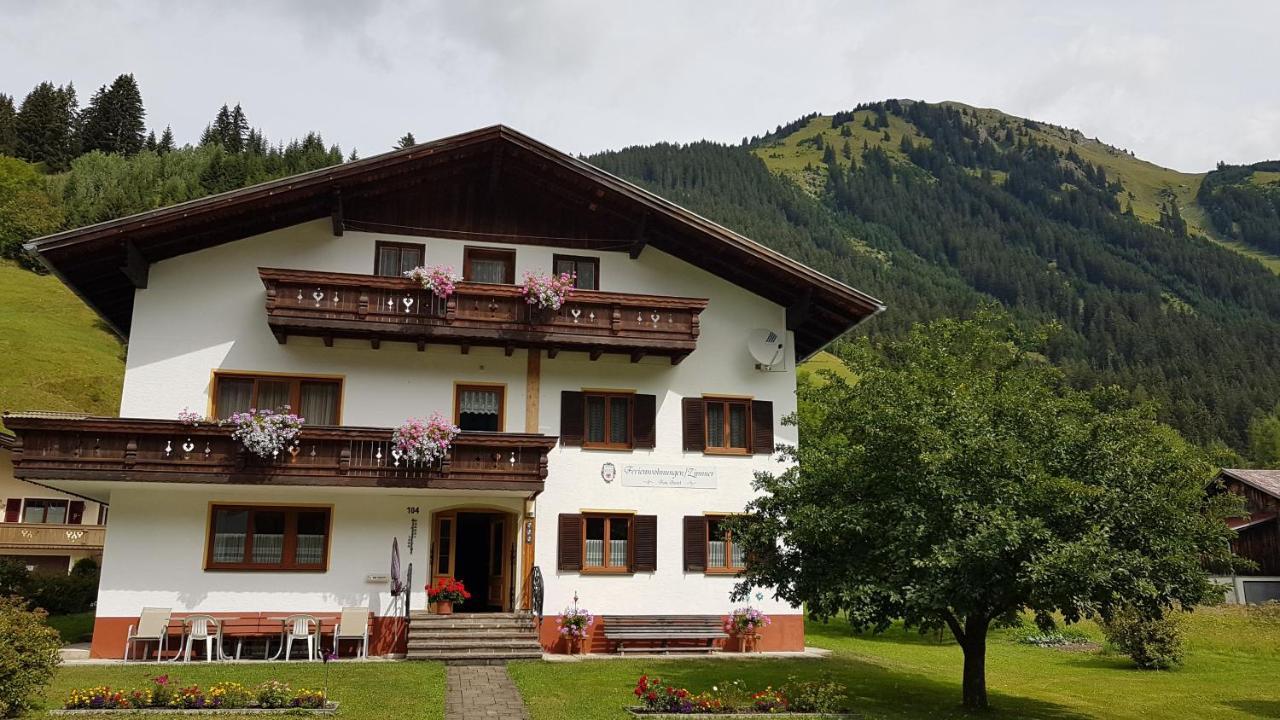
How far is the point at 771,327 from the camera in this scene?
23.6 meters

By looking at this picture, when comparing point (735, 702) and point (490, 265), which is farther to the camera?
point (490, 265)

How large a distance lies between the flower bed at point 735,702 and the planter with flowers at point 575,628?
19.5 feet

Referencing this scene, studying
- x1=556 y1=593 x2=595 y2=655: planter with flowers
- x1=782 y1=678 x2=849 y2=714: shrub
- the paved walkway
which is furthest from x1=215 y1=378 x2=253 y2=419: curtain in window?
x1=782 y1=678 x2=849 y2=714: shrub

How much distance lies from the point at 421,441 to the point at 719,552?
7.42m

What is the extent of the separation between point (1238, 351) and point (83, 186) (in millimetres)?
152533

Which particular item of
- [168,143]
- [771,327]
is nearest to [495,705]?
[771,327]

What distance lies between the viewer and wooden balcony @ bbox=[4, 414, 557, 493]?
1831 centimetres

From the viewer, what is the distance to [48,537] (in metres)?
36.1

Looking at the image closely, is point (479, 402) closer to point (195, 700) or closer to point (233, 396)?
point (233, 396)

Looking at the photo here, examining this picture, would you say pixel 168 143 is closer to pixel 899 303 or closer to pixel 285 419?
pixel 899 303

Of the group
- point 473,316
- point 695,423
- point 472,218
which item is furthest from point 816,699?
point 472,218

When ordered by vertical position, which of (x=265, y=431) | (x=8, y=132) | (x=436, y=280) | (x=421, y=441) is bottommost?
(x=421, y=441)

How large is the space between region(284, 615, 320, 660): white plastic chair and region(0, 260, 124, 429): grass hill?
35671mm

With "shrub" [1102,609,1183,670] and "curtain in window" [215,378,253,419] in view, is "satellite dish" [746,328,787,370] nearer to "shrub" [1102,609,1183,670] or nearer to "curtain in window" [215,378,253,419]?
"shrub" [1102,609,1183,670]
